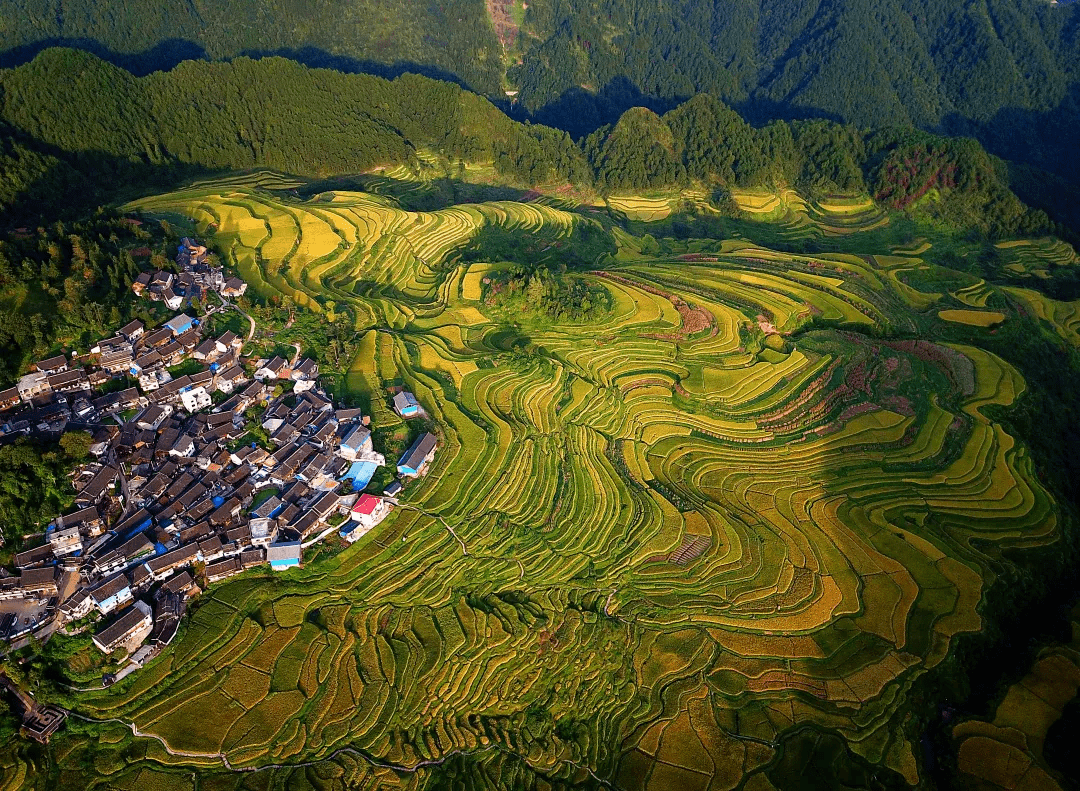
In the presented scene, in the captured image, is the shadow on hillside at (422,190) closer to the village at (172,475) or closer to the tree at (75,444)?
the village at (172,475)

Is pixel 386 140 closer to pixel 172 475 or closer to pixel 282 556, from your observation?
pixel 172 475

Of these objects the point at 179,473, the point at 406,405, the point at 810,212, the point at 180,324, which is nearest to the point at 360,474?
the point at 406,405

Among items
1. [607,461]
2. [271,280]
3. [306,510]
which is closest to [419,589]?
[306,510]

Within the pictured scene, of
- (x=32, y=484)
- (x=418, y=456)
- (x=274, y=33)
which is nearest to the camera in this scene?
(x=32, y=484)

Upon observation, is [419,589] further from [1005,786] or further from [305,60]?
[305,60]

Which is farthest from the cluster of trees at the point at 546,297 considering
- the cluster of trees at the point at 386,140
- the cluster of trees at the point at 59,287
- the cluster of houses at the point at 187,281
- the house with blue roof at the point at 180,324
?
the cluster of trees at the point at 386,140

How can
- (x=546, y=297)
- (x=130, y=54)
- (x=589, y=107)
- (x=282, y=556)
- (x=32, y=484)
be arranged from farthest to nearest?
(x=589, y=107), (x=130, y=54), (x=546, y=297), (x=32, y=484), (x=282, y=556)

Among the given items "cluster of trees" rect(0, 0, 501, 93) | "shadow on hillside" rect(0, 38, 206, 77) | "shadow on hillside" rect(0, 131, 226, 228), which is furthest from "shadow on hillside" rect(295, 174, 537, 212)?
"cluster of trees" rect(0, 0, 501, 93)
